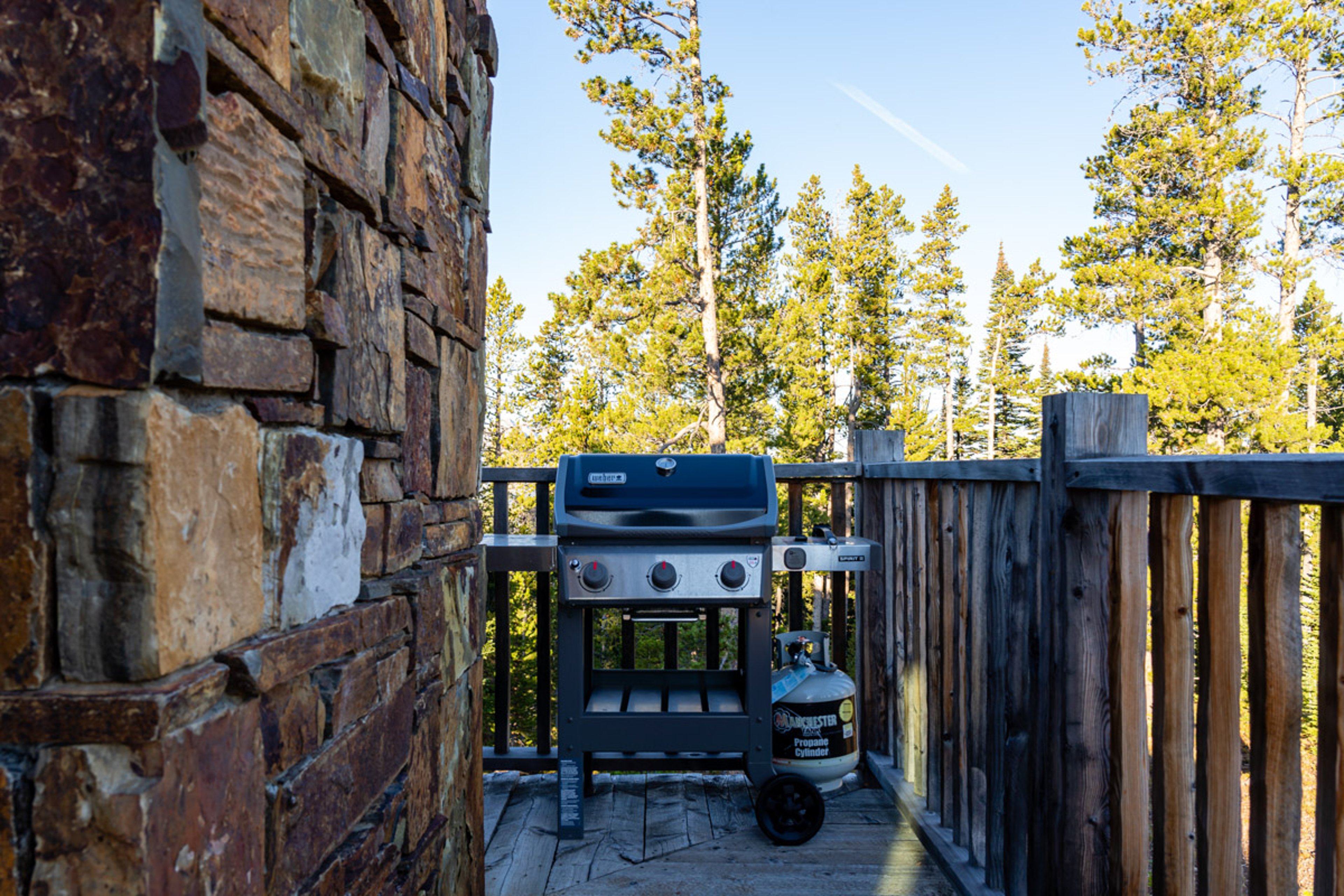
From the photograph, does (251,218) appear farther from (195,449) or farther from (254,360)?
(195,449)

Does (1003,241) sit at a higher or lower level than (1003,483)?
higher

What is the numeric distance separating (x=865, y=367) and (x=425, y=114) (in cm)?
1770

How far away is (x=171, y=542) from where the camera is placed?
0.73 m

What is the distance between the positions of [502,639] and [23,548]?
2.57 m

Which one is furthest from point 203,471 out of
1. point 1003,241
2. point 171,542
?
point 1003,241

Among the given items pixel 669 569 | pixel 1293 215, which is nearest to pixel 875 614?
pixel 669 569

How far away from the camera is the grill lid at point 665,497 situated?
2438mm

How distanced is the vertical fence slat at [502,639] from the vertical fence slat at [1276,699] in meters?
2.42

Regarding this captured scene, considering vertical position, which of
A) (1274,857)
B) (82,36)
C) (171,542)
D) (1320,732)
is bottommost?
(1274,857)

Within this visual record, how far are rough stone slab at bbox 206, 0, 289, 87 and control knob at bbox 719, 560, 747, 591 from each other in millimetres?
1763

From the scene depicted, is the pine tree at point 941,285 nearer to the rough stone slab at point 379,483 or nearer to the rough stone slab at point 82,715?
the rough stone slab at point 379,483

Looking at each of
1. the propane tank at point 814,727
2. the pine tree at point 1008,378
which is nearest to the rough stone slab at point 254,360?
the propane tank at point 814,727

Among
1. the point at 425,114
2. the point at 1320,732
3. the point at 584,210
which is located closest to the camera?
the point at 1320,732

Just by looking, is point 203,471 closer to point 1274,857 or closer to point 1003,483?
point 1274,857
